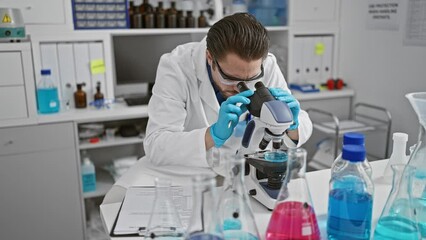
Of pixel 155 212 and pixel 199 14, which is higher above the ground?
pixel 199 14

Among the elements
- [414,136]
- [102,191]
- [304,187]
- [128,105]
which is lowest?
[102,191]

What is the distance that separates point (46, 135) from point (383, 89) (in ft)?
6.73

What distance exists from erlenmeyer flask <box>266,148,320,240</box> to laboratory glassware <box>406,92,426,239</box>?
25 centimetres

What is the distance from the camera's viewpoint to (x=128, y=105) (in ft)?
7.84

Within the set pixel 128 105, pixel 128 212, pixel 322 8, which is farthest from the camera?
pixel 322 8

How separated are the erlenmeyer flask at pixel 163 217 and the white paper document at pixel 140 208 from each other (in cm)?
8

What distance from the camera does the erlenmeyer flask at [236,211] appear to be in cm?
77

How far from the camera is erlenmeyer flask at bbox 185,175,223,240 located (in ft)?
2.13

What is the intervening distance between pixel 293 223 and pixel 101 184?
1976 millimetres

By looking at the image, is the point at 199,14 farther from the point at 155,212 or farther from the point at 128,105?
the point at 155,212

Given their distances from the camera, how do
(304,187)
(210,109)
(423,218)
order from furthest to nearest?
(210,109) < (423,218) < (304,187)

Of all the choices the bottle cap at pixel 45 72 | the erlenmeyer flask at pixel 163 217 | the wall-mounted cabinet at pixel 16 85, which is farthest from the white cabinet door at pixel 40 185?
the erlenmeyer flask at pixel 163 217

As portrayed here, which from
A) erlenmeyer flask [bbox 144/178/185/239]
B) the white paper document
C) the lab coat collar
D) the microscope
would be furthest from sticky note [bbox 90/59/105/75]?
erlenmeyer flask [bbox 144/178/185/239]

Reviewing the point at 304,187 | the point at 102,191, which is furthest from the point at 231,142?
the point at 102,191
